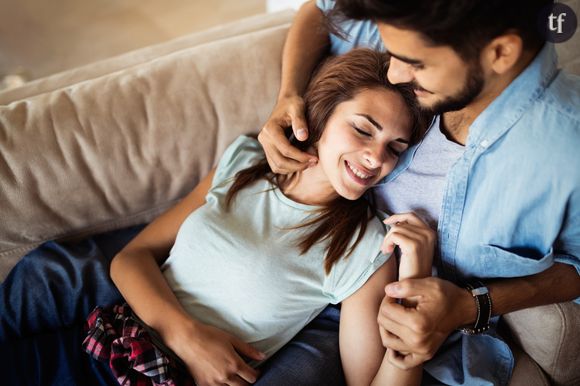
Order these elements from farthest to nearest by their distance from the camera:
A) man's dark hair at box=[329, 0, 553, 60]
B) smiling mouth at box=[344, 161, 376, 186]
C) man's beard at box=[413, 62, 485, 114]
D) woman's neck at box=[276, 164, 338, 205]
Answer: woman's neck at box=[276, 164, 338, 205], smiling mouth at box=[344, 161, 376, 186], man's beard at box=[413, 62, 485, 114], man's dark hair at box=[329, 0, 553, 60]

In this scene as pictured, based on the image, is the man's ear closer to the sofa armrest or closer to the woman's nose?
the woman's nose

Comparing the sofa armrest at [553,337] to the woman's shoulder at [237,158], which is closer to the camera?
the sofa armrest at [553,337]

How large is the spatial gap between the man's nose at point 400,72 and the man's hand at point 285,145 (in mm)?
259

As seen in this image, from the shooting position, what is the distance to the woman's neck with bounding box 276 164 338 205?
48.2 inches

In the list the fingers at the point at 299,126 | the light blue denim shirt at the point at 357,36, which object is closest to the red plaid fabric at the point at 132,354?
the fingers at the point at 299,126

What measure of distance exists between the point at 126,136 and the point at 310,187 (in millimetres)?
549

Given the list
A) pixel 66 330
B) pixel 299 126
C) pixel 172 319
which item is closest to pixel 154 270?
pixel 172 319

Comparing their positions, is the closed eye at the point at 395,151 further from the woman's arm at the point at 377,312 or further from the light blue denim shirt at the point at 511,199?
the woman's arm at the point at 377,312

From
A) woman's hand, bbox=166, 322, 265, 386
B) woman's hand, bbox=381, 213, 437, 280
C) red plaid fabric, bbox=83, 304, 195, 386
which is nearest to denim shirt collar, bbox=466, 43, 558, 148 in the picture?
woman's hand, bbox=381, 213, 437, 280

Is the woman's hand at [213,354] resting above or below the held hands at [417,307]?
below

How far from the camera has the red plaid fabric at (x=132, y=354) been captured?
1041 mm

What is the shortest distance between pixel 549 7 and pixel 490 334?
726 millimetres

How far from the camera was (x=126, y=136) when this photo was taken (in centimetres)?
135

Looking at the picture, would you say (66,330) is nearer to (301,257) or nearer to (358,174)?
(301,257)
